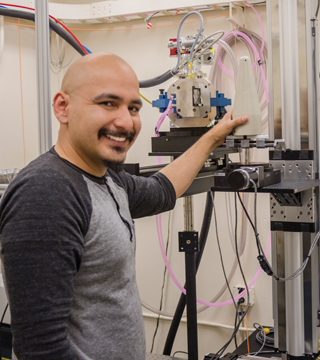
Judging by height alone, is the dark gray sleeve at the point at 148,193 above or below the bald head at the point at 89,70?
below

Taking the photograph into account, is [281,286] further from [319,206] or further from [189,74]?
[189,74]

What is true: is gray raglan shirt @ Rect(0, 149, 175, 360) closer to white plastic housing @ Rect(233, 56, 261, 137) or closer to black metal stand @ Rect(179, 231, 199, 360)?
white plastic housing @ Rect(233, 56, 261, 137)

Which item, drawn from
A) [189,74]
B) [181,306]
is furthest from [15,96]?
[181,306]

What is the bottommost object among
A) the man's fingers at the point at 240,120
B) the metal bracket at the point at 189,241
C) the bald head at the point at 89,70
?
the metal bracket at the point at 189,241

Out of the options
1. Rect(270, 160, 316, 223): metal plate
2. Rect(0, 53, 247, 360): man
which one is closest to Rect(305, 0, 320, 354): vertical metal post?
Rect(270, 160, 316, 223): metal plate

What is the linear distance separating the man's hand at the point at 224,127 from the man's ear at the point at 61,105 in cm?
54

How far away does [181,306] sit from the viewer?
2.20 meters

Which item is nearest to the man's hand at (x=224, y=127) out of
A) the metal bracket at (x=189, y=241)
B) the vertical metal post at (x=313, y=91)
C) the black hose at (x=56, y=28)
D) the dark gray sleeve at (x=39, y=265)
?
the vertical metal post at (x=313, y=91)

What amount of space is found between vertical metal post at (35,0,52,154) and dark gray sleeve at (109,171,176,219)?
1.02 ft

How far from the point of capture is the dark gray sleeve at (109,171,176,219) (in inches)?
50.2

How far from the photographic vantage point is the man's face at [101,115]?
99 cm

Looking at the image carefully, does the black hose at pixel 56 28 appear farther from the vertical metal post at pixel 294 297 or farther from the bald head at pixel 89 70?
the bald head at pixel 89 70

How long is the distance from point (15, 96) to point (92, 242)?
76.2 inches

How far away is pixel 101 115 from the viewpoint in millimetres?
991
